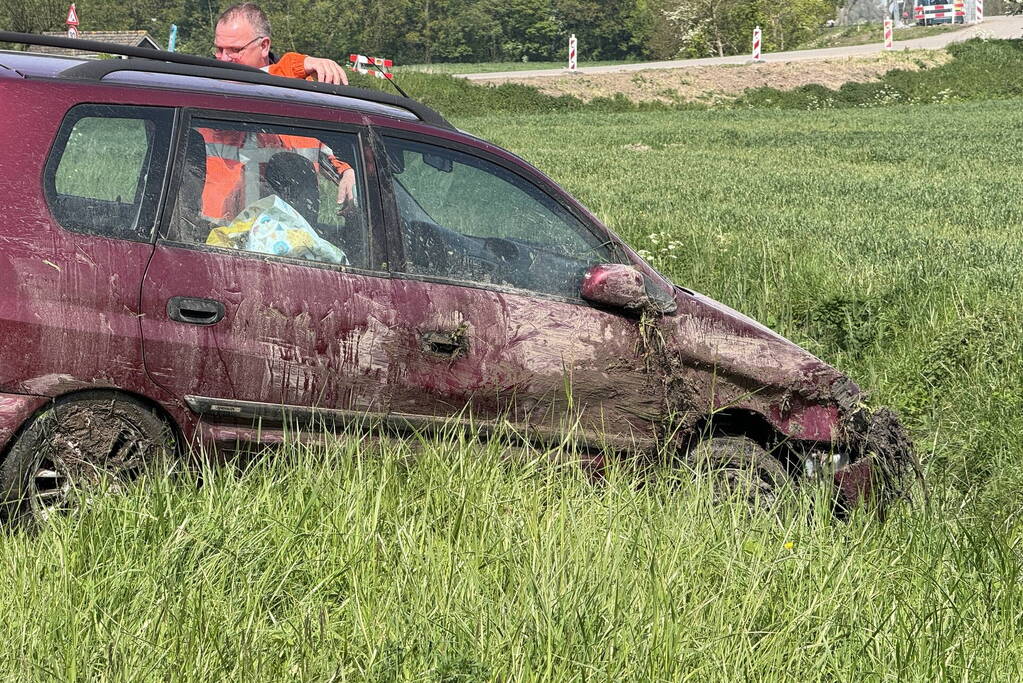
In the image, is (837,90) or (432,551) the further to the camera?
(837,90)

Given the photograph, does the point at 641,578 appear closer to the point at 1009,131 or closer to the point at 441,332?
the point at 441,332

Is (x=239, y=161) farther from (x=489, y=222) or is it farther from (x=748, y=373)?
(x=748, y=373)

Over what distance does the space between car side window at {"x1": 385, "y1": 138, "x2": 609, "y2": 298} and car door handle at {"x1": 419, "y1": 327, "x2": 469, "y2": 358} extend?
25 centimetres

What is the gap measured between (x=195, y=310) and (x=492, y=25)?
91745mm

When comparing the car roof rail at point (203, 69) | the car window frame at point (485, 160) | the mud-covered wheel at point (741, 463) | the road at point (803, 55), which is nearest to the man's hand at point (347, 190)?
the car window frame at point (485, 160)

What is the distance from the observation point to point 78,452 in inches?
165

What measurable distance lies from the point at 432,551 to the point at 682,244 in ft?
26.2

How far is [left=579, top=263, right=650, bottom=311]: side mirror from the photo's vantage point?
4816mm

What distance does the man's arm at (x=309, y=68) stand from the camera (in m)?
6.61

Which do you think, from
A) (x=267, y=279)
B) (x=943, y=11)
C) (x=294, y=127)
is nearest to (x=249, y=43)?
(x=294, y=127)

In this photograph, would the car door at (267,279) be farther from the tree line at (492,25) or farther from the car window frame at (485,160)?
the tree line at (492,25)

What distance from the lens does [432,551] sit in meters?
3.68

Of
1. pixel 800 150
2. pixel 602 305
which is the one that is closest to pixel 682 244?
pixel 602 305

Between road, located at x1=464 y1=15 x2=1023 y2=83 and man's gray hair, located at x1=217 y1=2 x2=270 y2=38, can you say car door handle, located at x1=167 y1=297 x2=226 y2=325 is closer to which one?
man's gray hair, located at x1=217 y1=2 x2=270 y2=38
